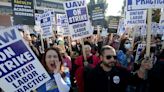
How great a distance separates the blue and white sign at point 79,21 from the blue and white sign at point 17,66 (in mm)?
4358

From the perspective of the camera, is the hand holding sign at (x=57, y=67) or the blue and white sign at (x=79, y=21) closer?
the hand holding sign at (x=57, y=67)

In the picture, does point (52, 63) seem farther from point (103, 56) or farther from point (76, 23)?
point (76, 23)

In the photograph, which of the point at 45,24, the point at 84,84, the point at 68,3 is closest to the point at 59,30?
the point at 45,24

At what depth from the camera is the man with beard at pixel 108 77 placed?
5949 millimetres

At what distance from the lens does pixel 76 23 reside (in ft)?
31.0

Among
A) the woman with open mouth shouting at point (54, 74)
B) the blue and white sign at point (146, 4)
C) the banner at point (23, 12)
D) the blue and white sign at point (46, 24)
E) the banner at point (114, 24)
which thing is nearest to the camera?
the woman with open mouth shouting at point (54, 74)

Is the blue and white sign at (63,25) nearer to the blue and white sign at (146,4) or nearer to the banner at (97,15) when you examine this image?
the banner at (97,15)

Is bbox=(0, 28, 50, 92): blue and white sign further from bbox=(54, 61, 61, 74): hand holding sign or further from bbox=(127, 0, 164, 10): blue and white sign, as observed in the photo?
bbox=(127, 0, 164, 10): blue and white sign

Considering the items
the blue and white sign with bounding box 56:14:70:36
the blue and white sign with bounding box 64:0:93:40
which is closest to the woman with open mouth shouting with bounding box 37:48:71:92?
the blue and white sign with bounding box 64:0:93:40

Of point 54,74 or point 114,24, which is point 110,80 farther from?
point 114,24

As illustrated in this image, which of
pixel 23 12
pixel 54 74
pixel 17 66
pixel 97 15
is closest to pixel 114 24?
pixel 97 15

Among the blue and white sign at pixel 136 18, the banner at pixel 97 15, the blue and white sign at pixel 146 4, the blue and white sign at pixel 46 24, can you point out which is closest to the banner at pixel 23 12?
the blue and white sign at pixel 46 24

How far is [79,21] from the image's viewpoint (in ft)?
30.9

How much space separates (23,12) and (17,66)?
28.5 feet
